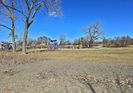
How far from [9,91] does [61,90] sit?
1.79 m

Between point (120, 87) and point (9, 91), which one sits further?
point (120, 87)

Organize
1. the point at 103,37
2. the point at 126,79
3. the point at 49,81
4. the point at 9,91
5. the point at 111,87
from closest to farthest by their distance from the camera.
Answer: the point at 9,91, the point at 111,87, the point at 49,81, the point at 126,79, the point at 103,37

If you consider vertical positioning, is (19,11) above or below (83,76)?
above

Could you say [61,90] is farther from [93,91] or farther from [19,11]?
[19,11]

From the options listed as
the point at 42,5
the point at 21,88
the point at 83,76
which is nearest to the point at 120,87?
the point at 83,76

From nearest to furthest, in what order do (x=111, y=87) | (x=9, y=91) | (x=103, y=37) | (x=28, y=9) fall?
(x=9, y=91) < (x=111, y=87) < (x=28, y=9) < (x=103, y=37)

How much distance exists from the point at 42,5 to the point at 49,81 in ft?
73.3

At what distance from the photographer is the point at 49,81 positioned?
1008 centimetres

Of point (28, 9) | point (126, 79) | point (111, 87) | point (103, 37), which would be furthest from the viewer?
point (103, 37)

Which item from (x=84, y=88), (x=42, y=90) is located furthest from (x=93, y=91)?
(x=42, y=90)

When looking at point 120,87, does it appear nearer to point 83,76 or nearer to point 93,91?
point 93,91

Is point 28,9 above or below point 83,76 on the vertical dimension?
above

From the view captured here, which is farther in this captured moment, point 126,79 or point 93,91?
point 126,79

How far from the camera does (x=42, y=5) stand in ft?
103
